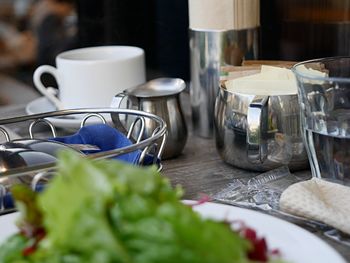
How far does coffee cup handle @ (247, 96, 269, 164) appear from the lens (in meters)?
0.59

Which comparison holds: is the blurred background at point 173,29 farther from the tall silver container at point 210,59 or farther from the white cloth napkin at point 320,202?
the white cloth napkin at point 320,202

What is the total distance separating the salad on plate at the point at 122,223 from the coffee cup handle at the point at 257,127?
0.27 m

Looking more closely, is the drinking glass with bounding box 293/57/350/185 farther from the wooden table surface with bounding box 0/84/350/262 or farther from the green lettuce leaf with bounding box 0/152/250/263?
the green lettuce leaf with bounding box 0/152/250/263

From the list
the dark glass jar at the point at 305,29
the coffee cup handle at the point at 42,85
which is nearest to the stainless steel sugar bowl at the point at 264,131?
the coffee cup handle at the point at 42,85

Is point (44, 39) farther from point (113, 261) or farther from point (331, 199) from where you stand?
point (113, 261)

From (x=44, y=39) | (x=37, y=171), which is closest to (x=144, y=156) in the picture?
(x=37, y=171)

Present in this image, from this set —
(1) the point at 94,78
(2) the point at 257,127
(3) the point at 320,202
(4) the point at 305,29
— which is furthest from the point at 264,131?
(4) the point at 305,29

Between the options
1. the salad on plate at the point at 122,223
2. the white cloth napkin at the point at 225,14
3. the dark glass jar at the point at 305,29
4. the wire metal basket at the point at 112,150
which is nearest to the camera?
the salad on plate at the point at 122,223

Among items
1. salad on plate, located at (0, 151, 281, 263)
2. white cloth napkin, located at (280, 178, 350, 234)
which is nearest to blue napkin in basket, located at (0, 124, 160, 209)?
white cloth napkin, located at (280, 178, 350, 234)

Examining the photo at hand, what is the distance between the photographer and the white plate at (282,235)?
393 mm

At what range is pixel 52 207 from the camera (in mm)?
318

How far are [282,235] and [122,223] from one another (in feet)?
0.49

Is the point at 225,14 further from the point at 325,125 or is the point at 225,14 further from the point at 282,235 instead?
the point at 282,235

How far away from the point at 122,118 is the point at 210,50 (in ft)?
0.42
